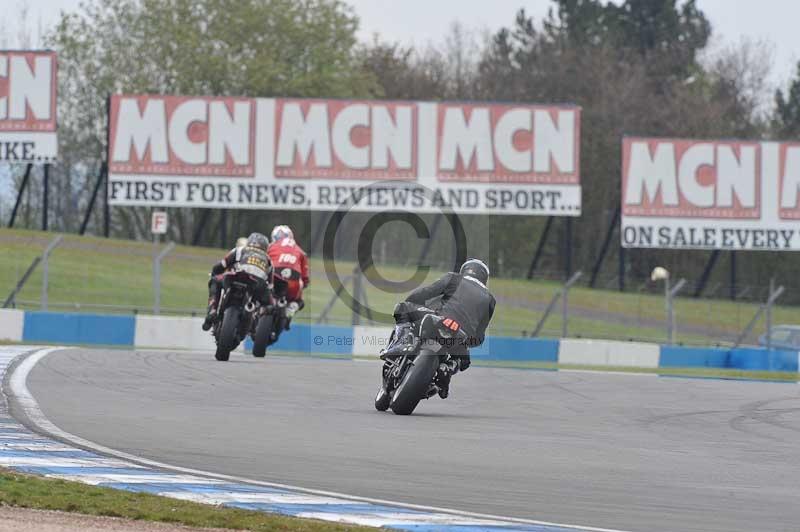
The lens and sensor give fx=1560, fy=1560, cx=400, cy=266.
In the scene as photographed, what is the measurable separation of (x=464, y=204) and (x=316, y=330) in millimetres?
12221

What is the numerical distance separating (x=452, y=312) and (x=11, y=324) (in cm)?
1430

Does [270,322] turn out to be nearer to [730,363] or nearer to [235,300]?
[235,300]

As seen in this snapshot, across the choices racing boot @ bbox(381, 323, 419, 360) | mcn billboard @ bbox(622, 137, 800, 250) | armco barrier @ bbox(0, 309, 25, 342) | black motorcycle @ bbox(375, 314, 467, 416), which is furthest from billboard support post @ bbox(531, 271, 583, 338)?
racing boot @ bbox(381, 323, 419, 360)

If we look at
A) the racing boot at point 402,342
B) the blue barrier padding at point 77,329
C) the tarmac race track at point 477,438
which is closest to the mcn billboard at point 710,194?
the blue barrier padding at point 77,329

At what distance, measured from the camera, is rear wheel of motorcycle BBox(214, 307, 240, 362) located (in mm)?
18078

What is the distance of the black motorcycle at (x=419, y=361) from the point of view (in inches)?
496

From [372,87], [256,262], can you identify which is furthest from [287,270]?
[372,87]

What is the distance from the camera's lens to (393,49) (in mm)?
82000

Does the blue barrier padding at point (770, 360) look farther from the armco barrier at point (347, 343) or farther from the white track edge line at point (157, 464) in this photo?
the white track edge line at point (157, 464)

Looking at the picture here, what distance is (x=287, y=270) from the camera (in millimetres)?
19422

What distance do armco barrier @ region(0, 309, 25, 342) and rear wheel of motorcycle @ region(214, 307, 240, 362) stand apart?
7.72 m

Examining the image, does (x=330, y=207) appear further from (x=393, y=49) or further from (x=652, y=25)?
(x=652, y=25)

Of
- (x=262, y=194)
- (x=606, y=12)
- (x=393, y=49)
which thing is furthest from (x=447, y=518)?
(x=606, y=12)

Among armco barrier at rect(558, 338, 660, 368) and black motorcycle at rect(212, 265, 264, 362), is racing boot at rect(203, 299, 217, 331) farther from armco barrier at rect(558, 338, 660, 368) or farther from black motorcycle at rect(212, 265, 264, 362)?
armco barrier at rect(558, 338, 660, 368)
